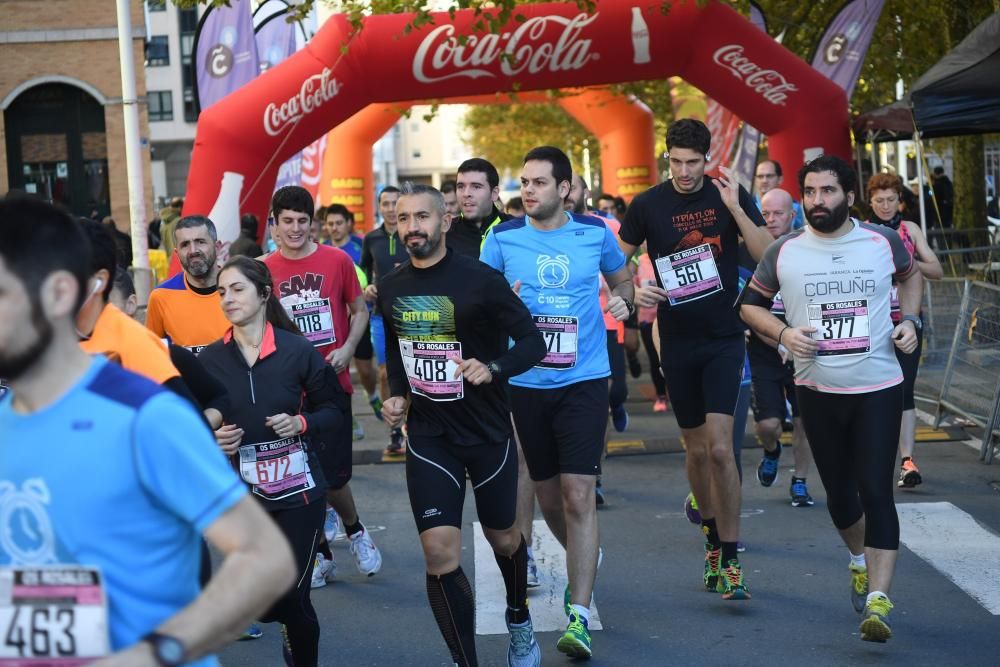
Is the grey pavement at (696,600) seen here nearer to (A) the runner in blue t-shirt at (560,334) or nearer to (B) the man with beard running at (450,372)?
(A) the runner in blue t-shirt at (560,334)

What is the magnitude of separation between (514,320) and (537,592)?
2.04 metres

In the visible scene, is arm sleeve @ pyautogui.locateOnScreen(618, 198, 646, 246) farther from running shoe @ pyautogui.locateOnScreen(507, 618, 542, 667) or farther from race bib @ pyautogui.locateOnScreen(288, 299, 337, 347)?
running shoe @ pyautogui.locateOnScreen(507, 618, 542, 667)

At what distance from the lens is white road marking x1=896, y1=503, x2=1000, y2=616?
23.1 feet

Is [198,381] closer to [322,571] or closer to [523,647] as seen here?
[523,647]

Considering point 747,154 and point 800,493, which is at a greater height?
point 747,154

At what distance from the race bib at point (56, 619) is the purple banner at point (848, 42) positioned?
564 inches

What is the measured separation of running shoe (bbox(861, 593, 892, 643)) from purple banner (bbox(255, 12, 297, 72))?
12.4m

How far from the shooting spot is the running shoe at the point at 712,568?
281 inches

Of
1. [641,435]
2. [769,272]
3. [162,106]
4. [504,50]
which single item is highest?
[162,106]

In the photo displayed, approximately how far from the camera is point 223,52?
15.7 meters

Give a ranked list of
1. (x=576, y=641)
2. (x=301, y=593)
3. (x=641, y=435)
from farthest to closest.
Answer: (x=641, y=435)
(x=576, y=641)
(x=301, y=593)

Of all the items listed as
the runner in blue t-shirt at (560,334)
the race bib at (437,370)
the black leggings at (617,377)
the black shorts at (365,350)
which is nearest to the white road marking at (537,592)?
the runner in blue t-shirt at (560,334)

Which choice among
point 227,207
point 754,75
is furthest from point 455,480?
point 754,75

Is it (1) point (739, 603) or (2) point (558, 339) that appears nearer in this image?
(2) point (558, 339)
